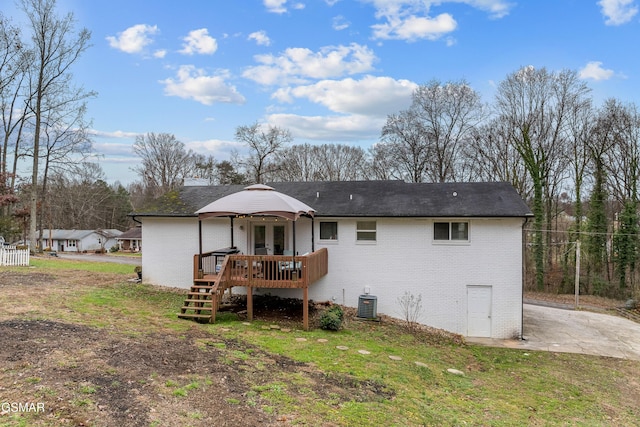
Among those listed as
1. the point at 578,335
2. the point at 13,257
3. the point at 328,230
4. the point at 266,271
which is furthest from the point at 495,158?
the point at 13,257

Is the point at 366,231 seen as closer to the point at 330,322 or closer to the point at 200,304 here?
the point at 330,322

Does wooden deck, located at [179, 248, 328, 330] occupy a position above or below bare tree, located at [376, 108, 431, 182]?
below

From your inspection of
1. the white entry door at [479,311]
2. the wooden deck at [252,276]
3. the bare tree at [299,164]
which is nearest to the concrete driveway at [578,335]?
the white entry door at [479,311]

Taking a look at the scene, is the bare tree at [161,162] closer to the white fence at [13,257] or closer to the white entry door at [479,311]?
the white fence at [13,257]

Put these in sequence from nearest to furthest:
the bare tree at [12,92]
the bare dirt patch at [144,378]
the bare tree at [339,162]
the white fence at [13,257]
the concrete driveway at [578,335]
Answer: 1. the bare dirt patch at [144,378]
2. the concrete driveway at [578,335]
3. the white fence at [13,257]
4. the bare tree at [12,92]
5. the bare tree at [339,162]

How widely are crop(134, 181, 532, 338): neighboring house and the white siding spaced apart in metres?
0.03

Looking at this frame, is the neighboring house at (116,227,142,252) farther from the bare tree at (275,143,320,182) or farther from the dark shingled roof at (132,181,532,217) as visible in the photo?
the dark shingled roof at (132,181,532,217)

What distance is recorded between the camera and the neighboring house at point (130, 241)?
5063 cm

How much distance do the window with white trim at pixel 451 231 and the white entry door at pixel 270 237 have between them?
557 cm

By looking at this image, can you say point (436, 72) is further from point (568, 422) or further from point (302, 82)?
point (568, 422)

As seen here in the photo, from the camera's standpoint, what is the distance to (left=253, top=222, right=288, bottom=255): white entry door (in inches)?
561

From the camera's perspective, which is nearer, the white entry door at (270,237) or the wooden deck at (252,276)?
the wooden deck at (252,276)

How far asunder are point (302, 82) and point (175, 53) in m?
7.27

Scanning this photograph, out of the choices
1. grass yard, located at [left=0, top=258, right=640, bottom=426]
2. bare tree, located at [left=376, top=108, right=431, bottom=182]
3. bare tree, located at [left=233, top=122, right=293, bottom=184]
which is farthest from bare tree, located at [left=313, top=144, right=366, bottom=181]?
grass yard, located at [left=0, top=258, right=640, bottom=426]
